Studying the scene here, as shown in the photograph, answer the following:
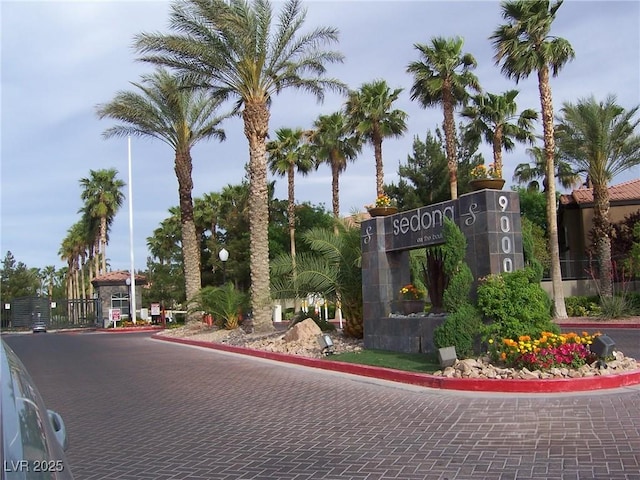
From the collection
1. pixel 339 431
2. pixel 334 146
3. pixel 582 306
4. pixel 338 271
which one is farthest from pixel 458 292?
pixel 334 146

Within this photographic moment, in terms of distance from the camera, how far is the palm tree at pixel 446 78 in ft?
99.2

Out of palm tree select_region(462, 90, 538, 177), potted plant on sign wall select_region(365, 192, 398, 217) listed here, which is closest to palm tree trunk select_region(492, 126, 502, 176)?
palm tree select_region(462, 90, 538, 177)

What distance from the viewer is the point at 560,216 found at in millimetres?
40500

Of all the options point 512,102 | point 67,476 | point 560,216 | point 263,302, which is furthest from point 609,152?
point 67,476

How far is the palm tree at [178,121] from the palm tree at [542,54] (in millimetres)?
12783

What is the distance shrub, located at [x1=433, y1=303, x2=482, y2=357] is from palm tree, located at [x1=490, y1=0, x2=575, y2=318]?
612 inches

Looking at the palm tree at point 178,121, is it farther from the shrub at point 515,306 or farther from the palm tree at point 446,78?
the shrub at point 515,306

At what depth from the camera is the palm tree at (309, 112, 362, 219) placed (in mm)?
39438

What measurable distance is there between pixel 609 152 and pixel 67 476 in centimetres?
2922

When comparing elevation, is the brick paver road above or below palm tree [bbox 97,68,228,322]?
below

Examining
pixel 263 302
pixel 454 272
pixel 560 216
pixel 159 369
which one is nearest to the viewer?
pixel 454 272

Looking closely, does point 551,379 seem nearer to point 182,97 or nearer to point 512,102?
point 182,97

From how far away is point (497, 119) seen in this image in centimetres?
3412

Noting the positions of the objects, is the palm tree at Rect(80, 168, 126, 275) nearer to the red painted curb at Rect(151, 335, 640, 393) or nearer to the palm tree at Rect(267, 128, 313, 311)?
the palm tree at Rect(267, 128, 313, 311)
